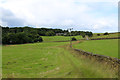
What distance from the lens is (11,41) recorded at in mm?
93875

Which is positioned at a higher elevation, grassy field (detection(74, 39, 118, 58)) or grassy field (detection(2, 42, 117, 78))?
grassy field (detection(74, 39, 118, 58))

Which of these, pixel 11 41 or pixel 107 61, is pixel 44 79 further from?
pixel 11 41

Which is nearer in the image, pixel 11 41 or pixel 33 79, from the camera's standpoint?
pixel 33 79

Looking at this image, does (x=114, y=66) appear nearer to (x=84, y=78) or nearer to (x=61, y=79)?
(x=84, y=78)

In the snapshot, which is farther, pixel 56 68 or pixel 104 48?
pixel 104 48

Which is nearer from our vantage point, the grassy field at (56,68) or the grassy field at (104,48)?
the grassy field at (56,68)

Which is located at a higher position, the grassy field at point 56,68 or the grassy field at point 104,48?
the grassy field at point 104,48

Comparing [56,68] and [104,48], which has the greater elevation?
[104,48]

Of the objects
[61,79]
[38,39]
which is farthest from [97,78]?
[38,39]

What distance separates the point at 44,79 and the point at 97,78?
155 inches

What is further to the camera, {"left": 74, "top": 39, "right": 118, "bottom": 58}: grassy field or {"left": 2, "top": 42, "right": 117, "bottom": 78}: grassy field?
{"left": 74, "top": 39, "right": 118, "bottom": 58}: grassy field

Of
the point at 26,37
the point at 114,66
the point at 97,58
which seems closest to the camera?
the point at 114,66

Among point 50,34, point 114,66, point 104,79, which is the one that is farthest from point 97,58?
point 50,34

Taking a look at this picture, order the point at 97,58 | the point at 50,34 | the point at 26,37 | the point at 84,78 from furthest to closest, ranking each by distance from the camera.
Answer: the point at 50,34
the point at 26,37
the point at 97,58
the point at 84,78
